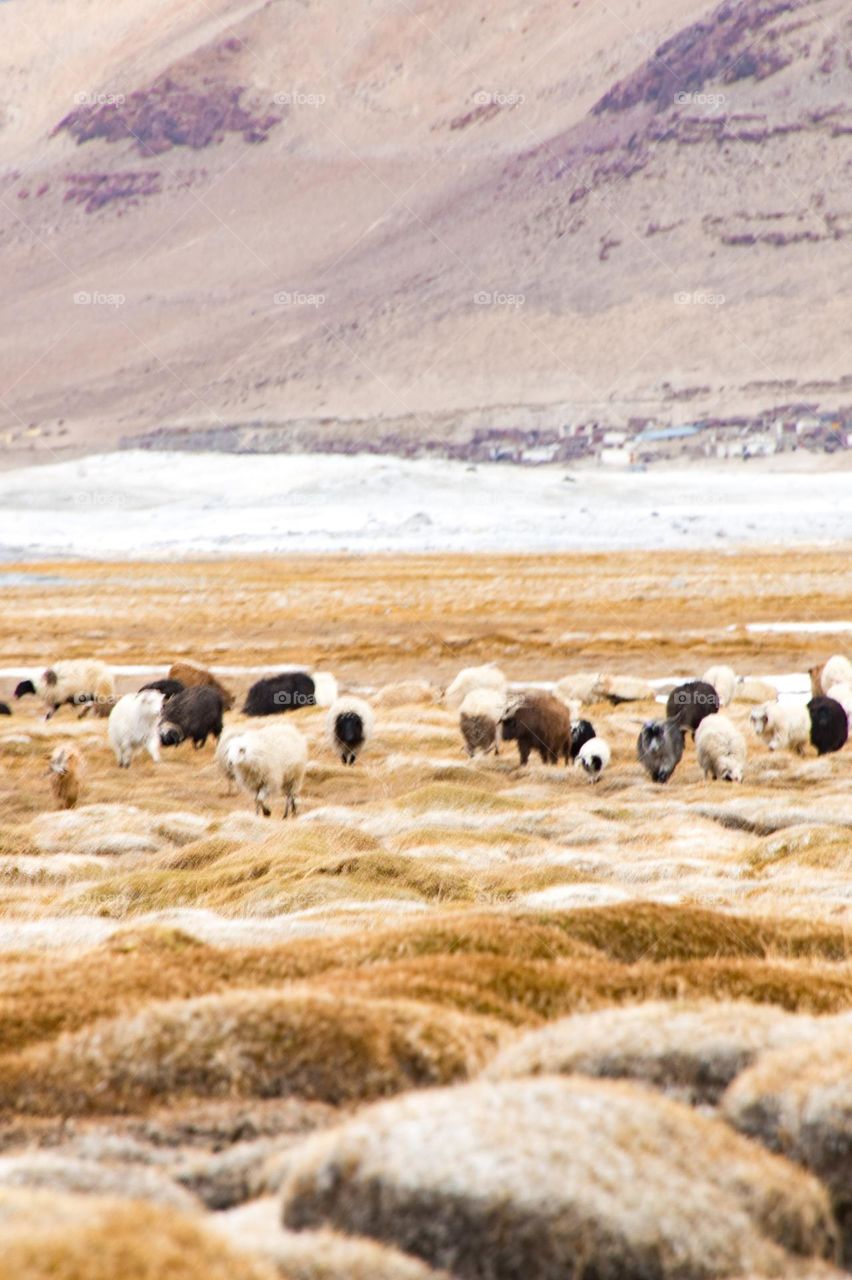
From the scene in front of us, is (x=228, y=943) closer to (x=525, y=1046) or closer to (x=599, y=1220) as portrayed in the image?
(x=525, y=1046)

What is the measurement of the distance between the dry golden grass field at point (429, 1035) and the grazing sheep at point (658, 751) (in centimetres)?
74

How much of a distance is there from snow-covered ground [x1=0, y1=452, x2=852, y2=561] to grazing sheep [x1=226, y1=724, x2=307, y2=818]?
64.5 metres

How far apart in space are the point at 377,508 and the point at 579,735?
8850 cm

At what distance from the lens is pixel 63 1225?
4.11m

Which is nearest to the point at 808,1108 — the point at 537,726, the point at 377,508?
the point at 537,726

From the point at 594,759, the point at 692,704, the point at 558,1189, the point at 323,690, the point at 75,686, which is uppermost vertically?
the point at 75,686

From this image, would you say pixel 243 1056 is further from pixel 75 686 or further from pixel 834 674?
pixel 75 686

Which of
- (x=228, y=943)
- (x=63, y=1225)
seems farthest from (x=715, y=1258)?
(x=228, y=943)

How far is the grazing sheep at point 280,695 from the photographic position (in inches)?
1126

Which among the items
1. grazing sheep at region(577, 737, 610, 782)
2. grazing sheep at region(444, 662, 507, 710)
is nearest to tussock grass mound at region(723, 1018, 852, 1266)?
grazing sheep at region(577, 737, 610, 782)

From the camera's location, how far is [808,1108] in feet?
17.2

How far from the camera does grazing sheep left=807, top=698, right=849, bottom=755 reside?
23188mm

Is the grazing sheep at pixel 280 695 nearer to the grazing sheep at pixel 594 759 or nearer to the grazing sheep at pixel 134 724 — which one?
the grazing sheep at pixel 134 724

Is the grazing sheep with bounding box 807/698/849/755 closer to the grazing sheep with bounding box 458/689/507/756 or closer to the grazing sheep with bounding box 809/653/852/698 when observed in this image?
the grazing sheep with bounding box 809/653/852/698
